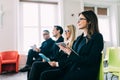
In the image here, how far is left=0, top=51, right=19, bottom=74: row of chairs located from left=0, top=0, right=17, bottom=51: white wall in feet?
0.92

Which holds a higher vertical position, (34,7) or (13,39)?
(34,7)

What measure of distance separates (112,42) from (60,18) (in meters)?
2.98

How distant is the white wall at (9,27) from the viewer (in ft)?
23.0

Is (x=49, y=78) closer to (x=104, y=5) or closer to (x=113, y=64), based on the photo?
(x=113, y=64)

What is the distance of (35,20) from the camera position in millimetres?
7699

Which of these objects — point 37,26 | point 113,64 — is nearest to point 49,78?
point 113,64

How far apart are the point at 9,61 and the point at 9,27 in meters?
1.34

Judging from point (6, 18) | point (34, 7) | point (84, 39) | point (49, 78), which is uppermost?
point (34, 7)

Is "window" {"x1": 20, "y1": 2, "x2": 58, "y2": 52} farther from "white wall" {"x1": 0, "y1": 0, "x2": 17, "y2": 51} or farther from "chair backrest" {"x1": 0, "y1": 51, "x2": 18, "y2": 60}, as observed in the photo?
"chair backrest" {"x1": 0, "y1": 51, "x2": 18, "y2": 60}

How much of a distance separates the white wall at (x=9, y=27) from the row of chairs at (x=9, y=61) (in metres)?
0.28

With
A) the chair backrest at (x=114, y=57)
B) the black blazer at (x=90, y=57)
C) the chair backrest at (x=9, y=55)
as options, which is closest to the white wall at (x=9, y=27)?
the chair backrest at (x=9, y=55)

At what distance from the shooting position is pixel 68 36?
3250 millimetres

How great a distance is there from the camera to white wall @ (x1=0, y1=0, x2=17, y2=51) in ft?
23.0

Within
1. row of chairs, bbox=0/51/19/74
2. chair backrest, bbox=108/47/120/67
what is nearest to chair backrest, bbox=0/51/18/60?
row of chairs, bbox=0/51/19/74
